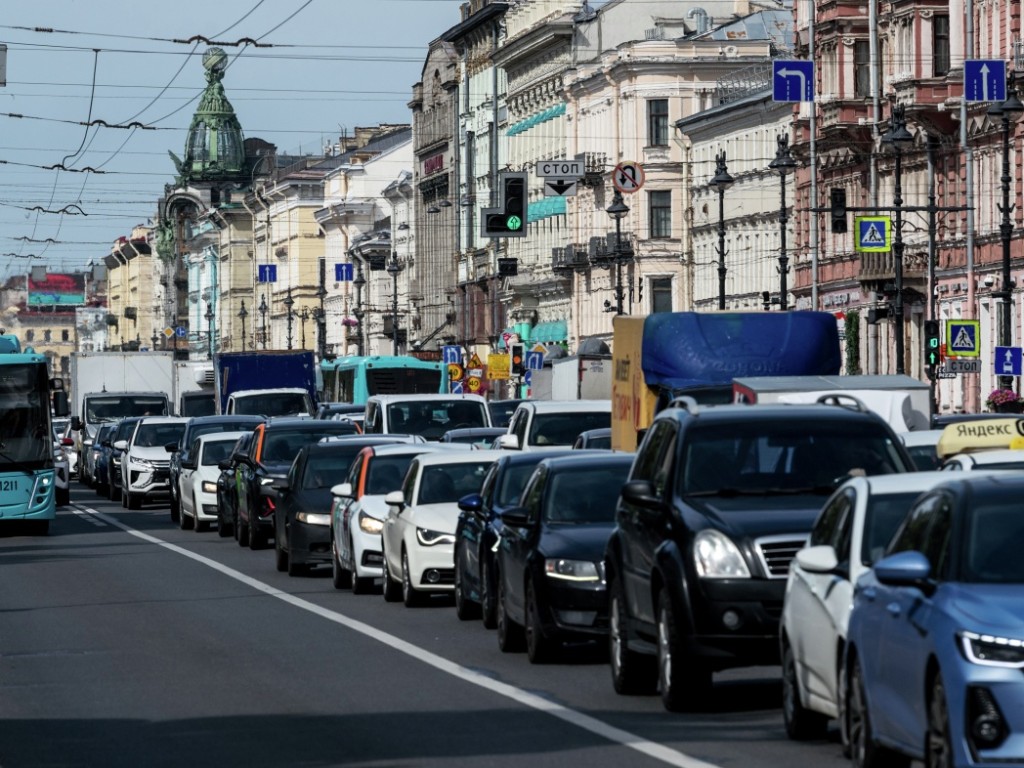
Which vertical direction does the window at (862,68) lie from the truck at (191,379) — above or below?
above

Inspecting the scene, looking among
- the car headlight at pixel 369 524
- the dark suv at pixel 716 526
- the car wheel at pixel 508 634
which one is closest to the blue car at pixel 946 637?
the dark suv at pixel 716 526

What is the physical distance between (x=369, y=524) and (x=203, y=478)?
1627 cm

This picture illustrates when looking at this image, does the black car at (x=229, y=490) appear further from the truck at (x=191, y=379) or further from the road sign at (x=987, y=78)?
the truck at (x=191, y=379)

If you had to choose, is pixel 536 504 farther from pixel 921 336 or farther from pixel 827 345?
pixel 921 336

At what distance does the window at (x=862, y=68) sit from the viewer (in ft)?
251

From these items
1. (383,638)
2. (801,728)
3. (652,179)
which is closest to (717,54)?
(652,179)

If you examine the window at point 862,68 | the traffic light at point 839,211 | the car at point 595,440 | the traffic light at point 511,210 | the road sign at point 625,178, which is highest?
the window at point 862,68

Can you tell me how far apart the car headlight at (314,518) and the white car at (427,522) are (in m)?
3.96

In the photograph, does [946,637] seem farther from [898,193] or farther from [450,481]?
[898,193]

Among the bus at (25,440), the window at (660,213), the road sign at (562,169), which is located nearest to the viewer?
the bus at (25,440)

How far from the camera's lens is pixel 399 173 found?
6235 inches

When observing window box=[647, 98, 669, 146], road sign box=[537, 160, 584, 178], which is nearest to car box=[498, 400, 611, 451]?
road sign box=[537, 160, 584, 178]

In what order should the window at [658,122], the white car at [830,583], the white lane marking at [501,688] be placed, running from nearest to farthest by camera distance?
the white car at [830,583]
the white lane marking at [501,688]
the window at [658,122]

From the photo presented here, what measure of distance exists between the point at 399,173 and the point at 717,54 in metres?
57.6
